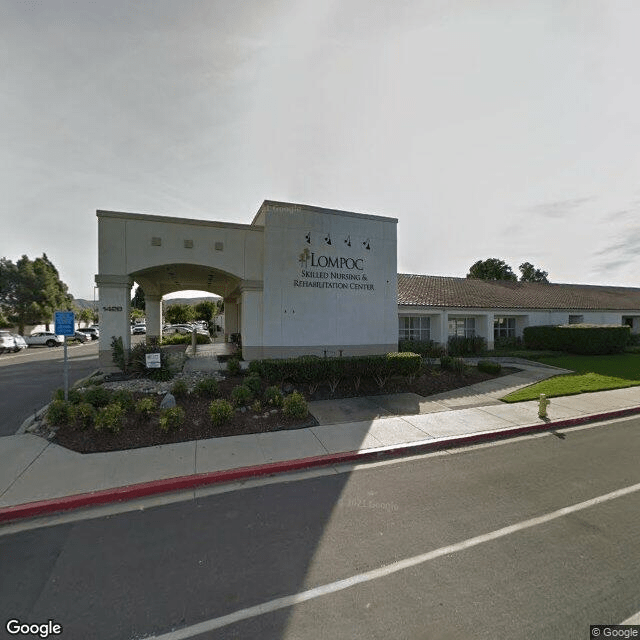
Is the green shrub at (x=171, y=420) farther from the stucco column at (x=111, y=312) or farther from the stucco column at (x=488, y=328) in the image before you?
the stucco column at (x=488, y=328)

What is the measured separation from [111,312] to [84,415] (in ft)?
19.6

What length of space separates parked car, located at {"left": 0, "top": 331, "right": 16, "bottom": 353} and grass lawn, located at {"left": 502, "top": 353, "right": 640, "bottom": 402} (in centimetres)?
3149

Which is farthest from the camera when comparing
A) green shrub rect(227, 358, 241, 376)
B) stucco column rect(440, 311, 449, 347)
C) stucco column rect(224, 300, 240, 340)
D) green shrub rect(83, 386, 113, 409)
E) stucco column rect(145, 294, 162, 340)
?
stucco column rect(224, 300, 240, 340)

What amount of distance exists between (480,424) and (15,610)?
7.85 metres

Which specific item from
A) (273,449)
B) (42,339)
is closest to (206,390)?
(273,449)

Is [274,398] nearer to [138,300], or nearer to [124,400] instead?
[124,400]

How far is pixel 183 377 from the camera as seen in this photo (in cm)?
Result: 1078

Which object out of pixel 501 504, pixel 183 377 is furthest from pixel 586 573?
pixel 183 377

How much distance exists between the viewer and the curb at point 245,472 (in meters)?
4.22

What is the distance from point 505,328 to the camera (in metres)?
23.1

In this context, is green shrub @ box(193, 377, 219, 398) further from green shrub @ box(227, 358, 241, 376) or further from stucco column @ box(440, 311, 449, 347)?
stucco column @ box(440, 311, 449, 347)

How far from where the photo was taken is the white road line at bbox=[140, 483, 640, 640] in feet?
8.36

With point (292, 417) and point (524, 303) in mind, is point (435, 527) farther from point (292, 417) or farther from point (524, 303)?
point (524, 303)

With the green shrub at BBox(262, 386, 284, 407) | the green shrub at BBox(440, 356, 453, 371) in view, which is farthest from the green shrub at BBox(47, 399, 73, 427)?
the green shrub at BBox(440, 356, 453, 371)
